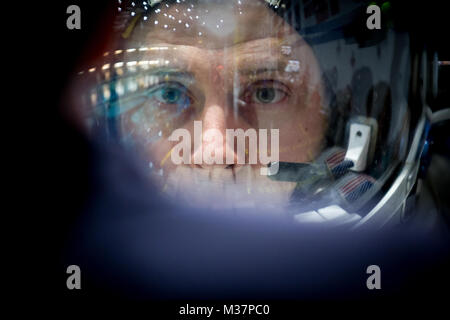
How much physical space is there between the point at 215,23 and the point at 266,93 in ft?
0.44

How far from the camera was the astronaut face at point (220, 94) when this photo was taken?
53cm

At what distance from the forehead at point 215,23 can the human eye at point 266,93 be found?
0.23 feet

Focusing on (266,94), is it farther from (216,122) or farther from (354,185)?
(354,185)

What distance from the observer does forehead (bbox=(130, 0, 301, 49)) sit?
526 millimetres

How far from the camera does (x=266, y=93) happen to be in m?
0.56

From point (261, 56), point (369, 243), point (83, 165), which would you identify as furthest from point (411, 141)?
point (83, 165)

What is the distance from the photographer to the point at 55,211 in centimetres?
63

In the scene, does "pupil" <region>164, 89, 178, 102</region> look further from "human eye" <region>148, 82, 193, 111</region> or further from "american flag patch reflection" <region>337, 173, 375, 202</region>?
"american flag patch reflection" <region>337, 173, 375, 202</region>

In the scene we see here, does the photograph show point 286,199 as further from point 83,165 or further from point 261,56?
point 83,165

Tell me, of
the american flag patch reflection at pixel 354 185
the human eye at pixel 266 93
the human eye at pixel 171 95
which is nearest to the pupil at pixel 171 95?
the human eye at pixel 171 95

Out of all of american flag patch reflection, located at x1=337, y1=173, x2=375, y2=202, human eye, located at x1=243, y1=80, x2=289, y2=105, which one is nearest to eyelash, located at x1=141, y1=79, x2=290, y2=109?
human eye, located at x1=243, y1=80, x2=289, y2=105

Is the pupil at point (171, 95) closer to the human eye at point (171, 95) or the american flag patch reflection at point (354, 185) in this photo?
the human eye at point (171, 95)

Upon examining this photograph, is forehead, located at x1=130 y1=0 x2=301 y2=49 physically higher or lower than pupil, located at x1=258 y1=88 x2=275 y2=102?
higher

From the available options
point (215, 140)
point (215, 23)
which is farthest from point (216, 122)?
point (215, 23)
